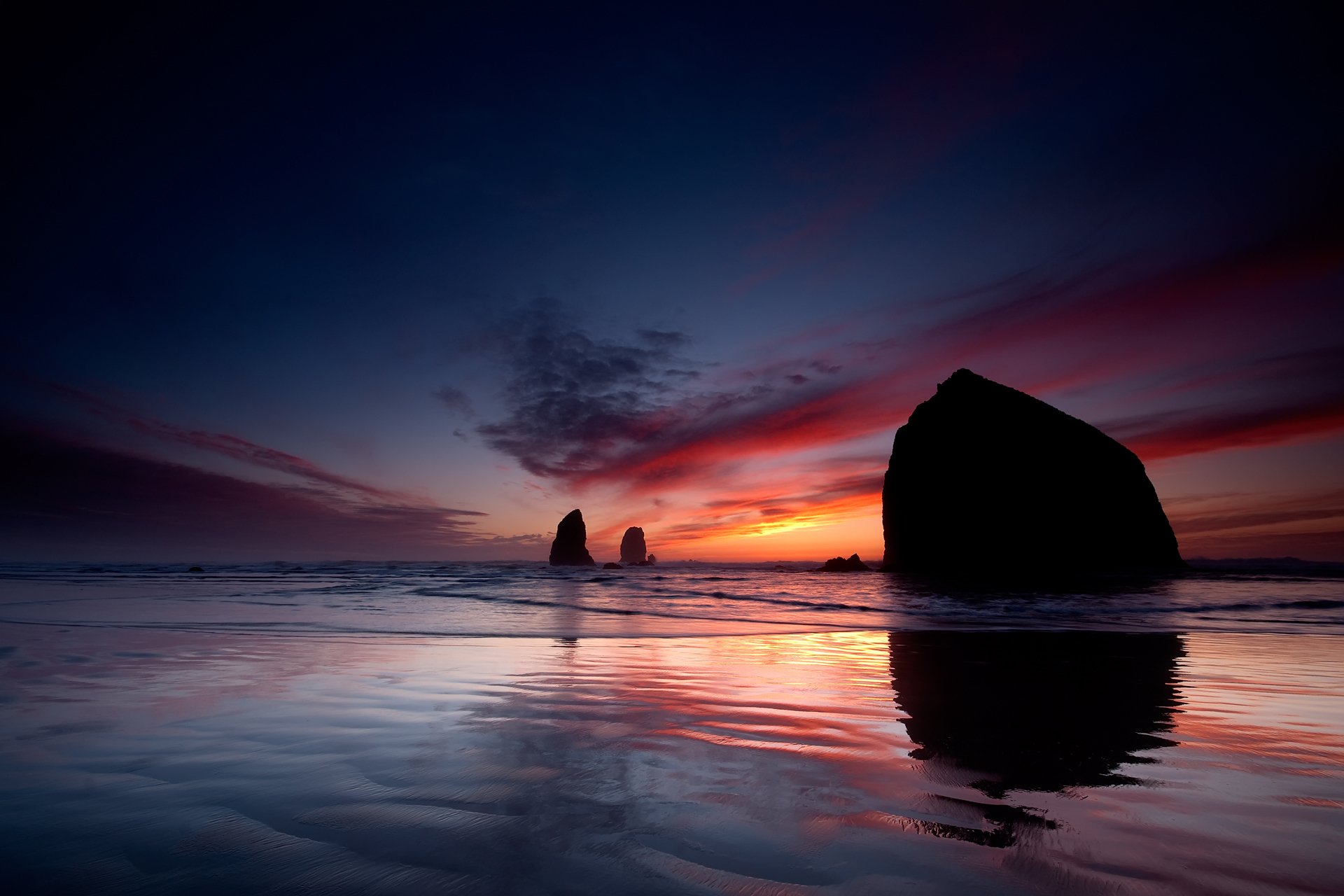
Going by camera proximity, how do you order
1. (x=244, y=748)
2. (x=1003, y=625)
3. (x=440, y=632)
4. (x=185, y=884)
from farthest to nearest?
1. (x=1003, y=625)
2. (x=440, y=632)
3. (x=244, y=748)
4. (x=185, y=884)

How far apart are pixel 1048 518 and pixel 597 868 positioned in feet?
195

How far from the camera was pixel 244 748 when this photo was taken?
2.61m

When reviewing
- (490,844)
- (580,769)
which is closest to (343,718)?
(580,769)

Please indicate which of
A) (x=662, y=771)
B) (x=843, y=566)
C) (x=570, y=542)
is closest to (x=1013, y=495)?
(x=843, y=566)

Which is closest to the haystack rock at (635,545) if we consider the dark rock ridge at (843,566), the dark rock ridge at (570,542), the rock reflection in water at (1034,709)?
the dark rock ridge at (570,542)

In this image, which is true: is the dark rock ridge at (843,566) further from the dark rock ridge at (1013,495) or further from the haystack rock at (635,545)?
the haystack rock at (635,545)

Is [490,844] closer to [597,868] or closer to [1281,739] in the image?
[597,868]

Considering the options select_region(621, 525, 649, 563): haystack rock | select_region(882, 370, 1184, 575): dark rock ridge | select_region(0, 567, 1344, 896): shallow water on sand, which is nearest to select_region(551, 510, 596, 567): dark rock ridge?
select_region(621, 525, 649, 563): haystack rock

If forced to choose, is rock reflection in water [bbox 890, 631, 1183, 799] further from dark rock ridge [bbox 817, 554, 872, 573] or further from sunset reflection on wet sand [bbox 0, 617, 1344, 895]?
dark rock ridge [bbox 817, 554, 872, 573]

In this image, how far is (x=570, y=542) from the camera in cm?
10256

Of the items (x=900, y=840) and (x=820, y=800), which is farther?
(x=820, y=800)

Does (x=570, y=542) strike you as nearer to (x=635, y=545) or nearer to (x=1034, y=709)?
(x=635, y=545)

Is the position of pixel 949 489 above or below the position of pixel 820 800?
above

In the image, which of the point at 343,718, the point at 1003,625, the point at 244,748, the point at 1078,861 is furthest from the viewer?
the point at 1003,625
